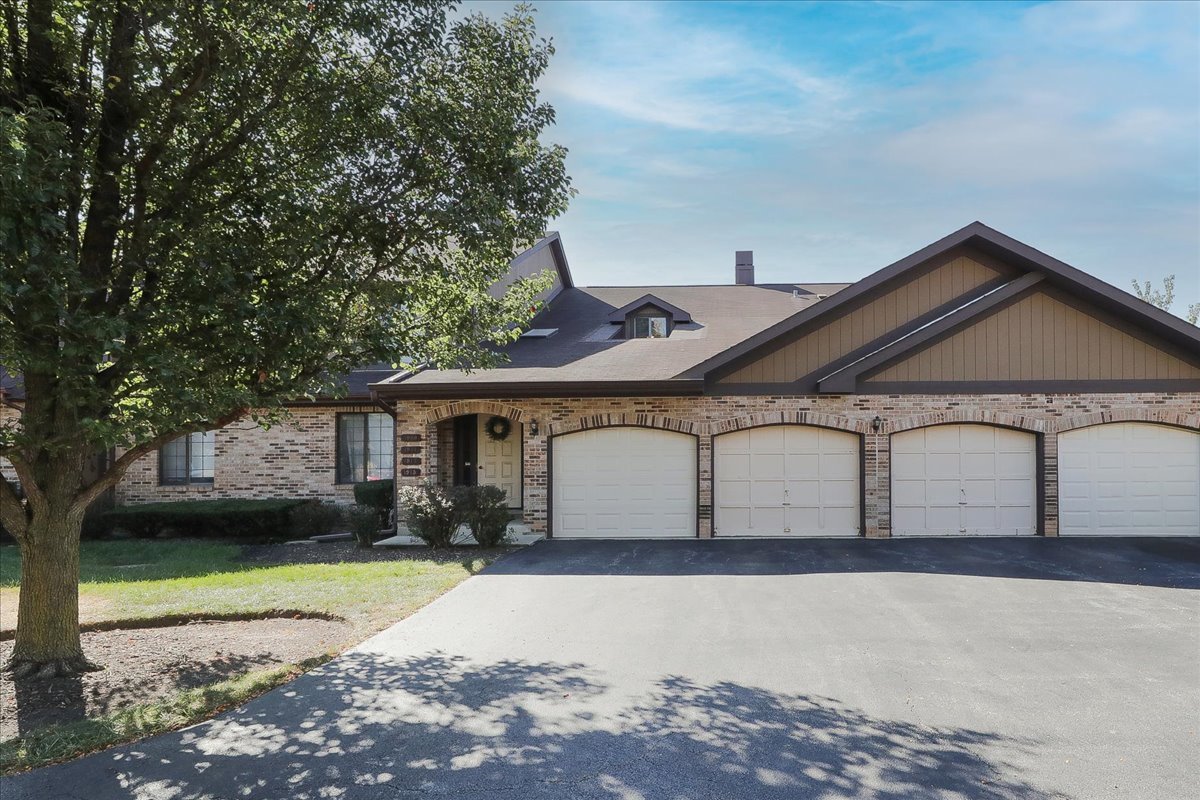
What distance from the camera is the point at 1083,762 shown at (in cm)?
486

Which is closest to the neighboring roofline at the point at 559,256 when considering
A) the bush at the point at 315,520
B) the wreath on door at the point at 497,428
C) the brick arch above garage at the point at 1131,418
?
the wreath on door at the point at 497,428

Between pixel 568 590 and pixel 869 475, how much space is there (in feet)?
22.6

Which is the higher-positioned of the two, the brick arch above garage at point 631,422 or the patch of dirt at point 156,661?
the brick arch above garage at point 631,422

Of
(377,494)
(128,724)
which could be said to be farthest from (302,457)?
(128,724)

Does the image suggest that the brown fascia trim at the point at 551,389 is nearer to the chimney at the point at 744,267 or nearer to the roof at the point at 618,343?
the roof at the point at 618,343

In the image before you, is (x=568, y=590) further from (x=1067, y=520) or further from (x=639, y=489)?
(x=1067, y=520)

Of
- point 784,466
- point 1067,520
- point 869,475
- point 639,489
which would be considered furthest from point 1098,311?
point 639,489

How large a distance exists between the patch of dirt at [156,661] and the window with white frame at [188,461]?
32.1 ft

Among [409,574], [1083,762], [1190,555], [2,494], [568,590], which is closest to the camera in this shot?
[1083,762]

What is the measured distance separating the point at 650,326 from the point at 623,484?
5.04 m

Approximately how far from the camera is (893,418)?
14.6 metres

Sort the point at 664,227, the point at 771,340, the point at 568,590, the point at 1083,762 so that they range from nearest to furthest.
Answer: the point at 1083,762
the point at 568,590
the point at 771,340
the point at 664,227

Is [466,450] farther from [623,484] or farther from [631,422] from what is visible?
[631,422]

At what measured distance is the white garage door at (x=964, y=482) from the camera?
14.6 metres
